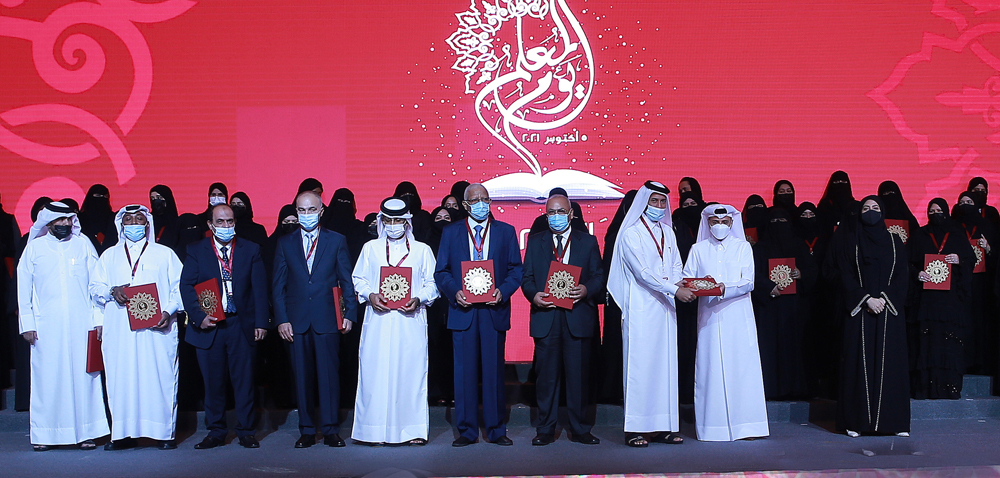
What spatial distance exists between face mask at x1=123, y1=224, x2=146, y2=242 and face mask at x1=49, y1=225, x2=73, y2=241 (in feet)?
1.34

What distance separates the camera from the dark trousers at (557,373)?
4980mm

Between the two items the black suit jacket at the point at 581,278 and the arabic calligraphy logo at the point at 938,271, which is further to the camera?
the arabic calligraphy logo at the point at 938,271

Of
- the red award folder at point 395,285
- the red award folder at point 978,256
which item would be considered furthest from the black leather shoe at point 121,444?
the red award folder at point 978,256

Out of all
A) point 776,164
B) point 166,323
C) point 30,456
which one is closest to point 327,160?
point 166,323

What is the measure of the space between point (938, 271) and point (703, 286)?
6.53ft

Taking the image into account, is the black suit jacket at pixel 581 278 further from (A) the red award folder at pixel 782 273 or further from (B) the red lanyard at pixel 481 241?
(A) the red award folder at pixel 782 273

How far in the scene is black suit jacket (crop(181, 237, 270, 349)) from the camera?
4922 mm

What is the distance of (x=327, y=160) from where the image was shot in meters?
7.24

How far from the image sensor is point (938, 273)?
222 inches

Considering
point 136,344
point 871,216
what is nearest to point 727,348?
point 871,216

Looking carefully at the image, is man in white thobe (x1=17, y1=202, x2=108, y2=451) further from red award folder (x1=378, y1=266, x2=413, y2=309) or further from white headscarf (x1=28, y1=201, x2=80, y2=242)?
red award folder (x1=378, y1=266, x2=413, y2=309)

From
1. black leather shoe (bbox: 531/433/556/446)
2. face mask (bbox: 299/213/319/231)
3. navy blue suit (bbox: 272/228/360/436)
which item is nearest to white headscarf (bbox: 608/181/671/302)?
black leather shoe (bbox: 531/433/556/446)

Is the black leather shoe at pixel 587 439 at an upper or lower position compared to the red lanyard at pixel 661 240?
lower

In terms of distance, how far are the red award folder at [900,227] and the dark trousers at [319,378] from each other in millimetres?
4064
